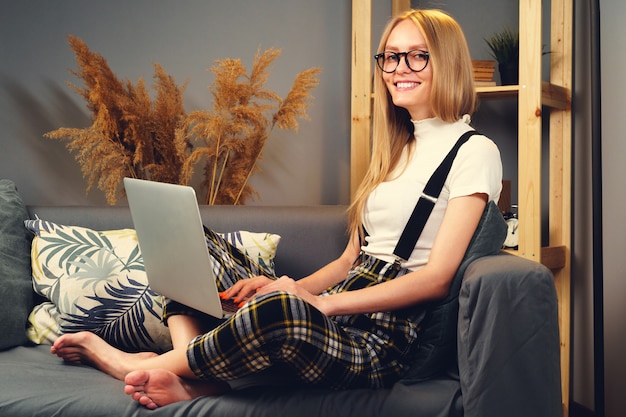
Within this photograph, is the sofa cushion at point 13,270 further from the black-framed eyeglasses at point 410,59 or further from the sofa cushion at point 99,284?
the black-framed eyeglasses at point 410,59

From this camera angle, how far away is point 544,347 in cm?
142

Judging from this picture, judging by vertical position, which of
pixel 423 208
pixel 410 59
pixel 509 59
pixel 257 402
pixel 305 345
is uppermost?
pixel 509 59

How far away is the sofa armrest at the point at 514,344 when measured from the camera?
1410 mm

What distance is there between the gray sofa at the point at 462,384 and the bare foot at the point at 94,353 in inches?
1.2

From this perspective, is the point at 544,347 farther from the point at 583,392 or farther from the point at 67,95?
the point at 67,95

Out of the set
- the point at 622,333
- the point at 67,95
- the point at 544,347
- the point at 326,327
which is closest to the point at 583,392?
the point at 622,333

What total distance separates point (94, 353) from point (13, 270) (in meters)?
0.45

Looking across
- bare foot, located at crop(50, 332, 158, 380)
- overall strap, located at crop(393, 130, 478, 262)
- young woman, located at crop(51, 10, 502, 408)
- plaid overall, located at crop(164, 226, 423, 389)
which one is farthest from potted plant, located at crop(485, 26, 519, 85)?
bare foot, located at crop(50, 332, 158, 380)

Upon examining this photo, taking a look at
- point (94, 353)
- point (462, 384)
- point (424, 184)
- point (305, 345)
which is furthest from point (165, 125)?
point (462, 384)

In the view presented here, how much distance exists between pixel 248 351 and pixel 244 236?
71 cm

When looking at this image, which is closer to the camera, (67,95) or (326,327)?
(326,327)

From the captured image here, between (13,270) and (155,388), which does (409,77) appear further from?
(13,270)

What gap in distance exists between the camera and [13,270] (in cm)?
A: 205

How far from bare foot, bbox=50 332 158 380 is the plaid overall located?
0.98 feet
